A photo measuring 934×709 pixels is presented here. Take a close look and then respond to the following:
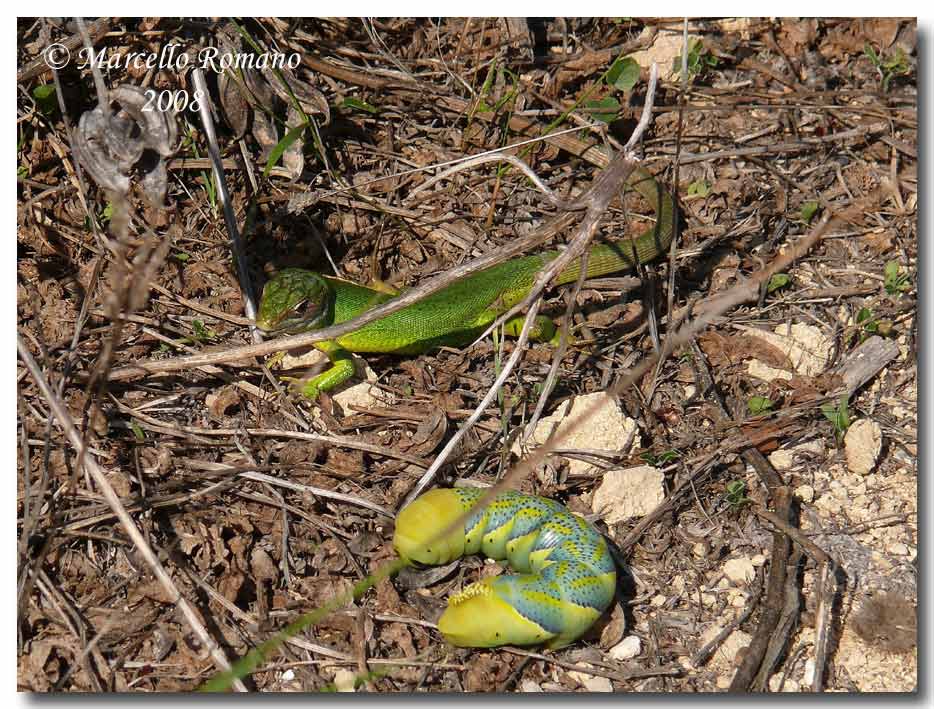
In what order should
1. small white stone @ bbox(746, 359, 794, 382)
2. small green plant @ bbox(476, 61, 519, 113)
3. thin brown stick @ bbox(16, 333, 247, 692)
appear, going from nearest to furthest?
thin brown stick @ bbox(16, 333, 247, 692) < small white stone @ bbox(746, 359, 794, 382) < small green plant @ bbox(476, 61, 519, 113)

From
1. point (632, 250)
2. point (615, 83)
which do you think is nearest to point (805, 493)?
point (632, 250)

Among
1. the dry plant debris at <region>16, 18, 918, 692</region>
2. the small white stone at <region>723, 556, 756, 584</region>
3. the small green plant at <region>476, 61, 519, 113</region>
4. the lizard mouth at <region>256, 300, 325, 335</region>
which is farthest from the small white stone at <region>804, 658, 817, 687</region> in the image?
the small green plant at <region>476, 61, 519, 113</region>

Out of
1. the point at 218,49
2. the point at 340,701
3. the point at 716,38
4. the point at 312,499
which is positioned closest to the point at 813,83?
the point at 716,38

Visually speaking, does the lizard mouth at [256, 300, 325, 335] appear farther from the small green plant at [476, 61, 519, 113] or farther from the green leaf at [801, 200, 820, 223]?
the green leaf at [801, 200, 820, 223]

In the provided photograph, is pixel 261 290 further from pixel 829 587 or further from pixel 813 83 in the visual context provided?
pixel 813 83

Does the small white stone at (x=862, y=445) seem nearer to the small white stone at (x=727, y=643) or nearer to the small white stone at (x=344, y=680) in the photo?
the small white stone at (x=727, y=643)

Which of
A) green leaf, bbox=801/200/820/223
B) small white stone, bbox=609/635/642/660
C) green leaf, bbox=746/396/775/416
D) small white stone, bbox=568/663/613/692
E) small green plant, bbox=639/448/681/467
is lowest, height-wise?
small white stone, bbox=568/663/613/692

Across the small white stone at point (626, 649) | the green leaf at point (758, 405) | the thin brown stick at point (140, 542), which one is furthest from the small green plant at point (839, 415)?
the thin brown stick at point (140, 542)

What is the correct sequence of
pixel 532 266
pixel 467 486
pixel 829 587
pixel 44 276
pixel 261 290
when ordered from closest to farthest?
pixel 829 587 → pixel 467 486 → pixel 44 276 → pixel 261 290 → pixel 532 266
